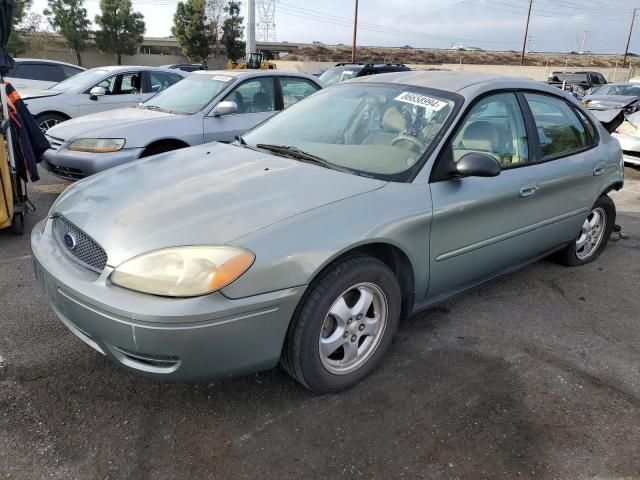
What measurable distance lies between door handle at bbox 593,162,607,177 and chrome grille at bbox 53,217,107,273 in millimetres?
3521

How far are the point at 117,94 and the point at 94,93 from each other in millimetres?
498

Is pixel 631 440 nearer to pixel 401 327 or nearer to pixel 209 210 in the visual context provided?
pixel 401 327

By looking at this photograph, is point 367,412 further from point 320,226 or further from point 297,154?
point 297,154

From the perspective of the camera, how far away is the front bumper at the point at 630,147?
8406mm

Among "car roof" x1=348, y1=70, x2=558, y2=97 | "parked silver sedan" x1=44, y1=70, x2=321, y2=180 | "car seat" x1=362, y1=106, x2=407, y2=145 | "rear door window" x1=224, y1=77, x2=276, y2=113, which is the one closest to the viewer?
"car seat" x1=362, y1=106, x2=407, y2=145

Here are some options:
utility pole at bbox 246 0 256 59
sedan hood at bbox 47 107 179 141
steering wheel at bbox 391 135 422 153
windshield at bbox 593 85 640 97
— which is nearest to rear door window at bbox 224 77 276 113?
sedan hood at bbox 47 107 179 141

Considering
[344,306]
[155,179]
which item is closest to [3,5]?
[155,179]

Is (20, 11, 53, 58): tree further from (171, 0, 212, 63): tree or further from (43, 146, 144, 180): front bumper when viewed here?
(43, 146, 144, 180): front bumper

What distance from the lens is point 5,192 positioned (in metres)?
4.52

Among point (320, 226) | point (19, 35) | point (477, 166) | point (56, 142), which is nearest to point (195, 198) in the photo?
point (320, 226)

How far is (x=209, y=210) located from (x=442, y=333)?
5.65 feet

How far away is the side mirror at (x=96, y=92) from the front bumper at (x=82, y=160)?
9.95ft

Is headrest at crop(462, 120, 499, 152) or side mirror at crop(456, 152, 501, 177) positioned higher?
headrest at crop(462, 120, 499, 152)

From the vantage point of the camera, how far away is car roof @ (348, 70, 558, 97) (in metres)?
3.21
